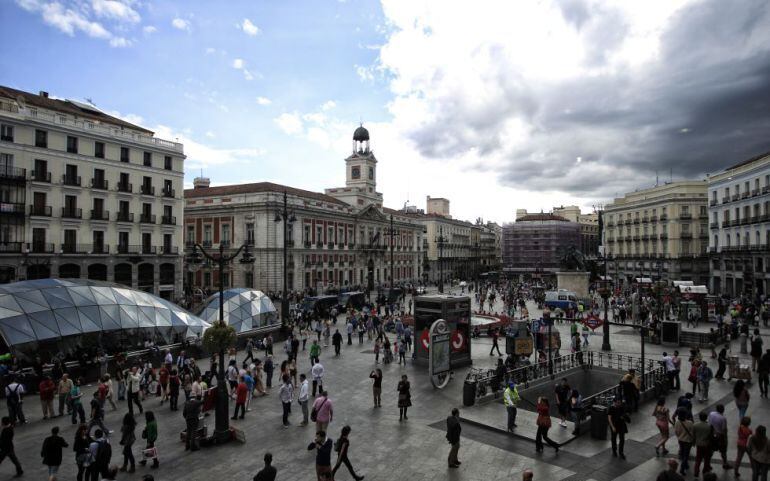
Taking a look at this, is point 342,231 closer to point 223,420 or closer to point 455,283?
point 455,283

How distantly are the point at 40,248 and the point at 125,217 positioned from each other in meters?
6.75

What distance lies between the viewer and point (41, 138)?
3578 cm

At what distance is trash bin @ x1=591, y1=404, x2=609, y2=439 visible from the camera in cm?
1209

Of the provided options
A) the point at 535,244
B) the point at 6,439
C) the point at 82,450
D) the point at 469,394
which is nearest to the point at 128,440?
the point at 82,450

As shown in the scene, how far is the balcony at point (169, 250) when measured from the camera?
1713 inches

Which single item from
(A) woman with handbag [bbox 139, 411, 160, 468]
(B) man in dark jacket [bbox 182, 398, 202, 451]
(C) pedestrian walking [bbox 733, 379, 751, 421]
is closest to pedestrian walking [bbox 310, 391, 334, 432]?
(B) man in dark jacket [bbox 182, 398, 202, 451]

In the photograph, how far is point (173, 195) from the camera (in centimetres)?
4484

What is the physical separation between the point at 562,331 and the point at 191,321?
70.7 ft

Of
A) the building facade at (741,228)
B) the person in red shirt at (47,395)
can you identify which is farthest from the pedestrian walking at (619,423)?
the building facade at (741,228)

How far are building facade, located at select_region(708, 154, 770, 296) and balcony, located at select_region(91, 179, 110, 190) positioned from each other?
57053 mm

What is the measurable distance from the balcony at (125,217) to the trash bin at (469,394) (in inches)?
1413

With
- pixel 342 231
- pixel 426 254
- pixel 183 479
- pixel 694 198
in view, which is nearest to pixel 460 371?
pixel 183 479

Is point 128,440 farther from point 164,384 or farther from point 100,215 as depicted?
point 100,215

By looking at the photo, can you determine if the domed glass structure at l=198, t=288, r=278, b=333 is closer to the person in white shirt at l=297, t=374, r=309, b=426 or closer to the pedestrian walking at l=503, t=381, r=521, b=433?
the person in white shirt at l=297, t=374, r=309, b=426
